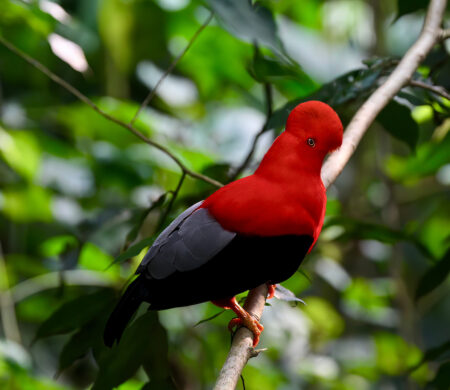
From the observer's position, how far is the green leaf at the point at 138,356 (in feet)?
2.86

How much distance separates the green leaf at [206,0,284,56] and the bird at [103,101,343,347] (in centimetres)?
19

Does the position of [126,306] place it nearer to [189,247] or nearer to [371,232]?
[189,247]

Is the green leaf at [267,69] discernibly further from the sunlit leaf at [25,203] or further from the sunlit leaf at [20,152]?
the sunlit leaf at [25,203]

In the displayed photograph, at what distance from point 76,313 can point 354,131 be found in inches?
20.7

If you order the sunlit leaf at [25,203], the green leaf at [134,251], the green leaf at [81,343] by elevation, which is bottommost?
the sunlit leaf at [25,203]

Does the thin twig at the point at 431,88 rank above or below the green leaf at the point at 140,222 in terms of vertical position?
above

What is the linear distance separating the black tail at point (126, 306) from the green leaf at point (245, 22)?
371 mm

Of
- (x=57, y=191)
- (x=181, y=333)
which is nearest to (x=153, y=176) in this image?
(x=57, y=191)


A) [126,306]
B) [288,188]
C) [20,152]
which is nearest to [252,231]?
[288,188]

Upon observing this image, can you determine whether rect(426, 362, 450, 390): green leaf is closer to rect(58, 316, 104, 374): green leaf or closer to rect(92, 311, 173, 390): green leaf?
rect(92, 311, 173, 390): green leaf

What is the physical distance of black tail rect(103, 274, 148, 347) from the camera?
70 centimetres

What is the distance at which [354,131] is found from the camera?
0.93 metres

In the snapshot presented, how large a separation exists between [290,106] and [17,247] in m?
1.54

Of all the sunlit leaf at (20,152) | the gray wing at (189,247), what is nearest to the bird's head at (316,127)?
the gray wing at (189,247)
